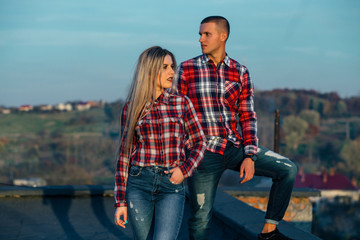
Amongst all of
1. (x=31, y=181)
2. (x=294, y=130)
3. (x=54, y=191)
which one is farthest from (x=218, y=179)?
(x=294, y=130)

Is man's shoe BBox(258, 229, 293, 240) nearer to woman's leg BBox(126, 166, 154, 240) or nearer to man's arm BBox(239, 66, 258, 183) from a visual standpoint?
man's arm BBox(239, 66, 258, 183)

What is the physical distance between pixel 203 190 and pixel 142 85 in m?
1.03

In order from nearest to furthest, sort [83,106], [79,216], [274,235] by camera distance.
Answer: [274,235]
[79,216]
[83,106]

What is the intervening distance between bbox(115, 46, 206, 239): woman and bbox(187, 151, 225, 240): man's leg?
54 cm

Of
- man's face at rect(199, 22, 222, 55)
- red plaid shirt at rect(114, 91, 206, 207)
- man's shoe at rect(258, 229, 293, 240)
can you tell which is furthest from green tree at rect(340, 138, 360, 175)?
red plaid shirt at rect(114, 91, 206, 207)

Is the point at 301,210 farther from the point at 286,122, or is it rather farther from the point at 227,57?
the point at 286,122

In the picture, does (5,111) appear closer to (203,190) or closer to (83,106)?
(83,106)

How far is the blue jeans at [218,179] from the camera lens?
3.40 m

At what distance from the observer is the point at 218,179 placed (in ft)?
11.4

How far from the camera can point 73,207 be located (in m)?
7.25

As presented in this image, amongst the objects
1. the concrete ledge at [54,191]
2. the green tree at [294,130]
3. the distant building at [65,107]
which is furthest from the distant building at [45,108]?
the concrete ledge at [54,191]

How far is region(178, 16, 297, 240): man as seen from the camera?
3420mm

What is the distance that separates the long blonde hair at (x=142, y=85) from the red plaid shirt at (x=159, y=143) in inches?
1.8

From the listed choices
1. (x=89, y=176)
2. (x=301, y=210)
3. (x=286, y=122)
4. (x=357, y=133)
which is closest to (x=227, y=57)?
(x=301, y=210)
